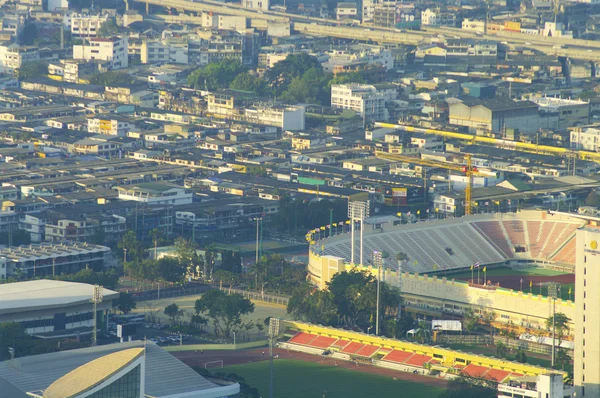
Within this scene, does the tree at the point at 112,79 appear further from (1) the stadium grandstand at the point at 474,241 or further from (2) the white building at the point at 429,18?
(1) the stadium grandstand at the point at 474,241

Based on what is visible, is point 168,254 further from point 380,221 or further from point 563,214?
point 563,214

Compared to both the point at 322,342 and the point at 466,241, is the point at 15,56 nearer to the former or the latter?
the point at 466,241

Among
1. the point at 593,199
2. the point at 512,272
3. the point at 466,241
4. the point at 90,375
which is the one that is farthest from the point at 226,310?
the point at 593,199

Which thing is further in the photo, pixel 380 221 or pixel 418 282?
pixel 380 221

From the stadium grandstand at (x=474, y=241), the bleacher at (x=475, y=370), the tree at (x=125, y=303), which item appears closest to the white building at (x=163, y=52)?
the stadium grandstand at (x=474, y=241)

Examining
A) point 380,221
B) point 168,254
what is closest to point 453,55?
point 380,221
